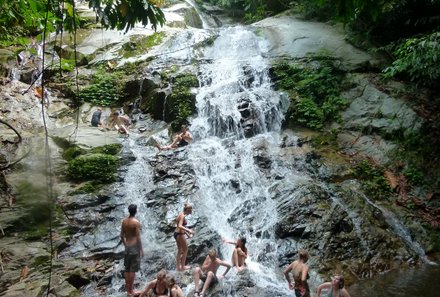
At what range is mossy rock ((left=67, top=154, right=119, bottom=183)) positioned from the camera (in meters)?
9.79

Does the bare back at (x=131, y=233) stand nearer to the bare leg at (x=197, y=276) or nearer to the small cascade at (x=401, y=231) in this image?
the bare leg at (x=197, y=276)

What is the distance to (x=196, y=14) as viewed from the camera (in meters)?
22.7

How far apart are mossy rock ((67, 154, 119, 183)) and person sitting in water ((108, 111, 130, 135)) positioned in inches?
87.6

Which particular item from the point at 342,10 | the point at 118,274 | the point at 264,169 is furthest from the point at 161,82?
the point at 342,10

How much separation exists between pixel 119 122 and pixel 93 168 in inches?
127

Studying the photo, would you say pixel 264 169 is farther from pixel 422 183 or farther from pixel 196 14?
pixel 196 14

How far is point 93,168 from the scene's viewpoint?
9.95 meters

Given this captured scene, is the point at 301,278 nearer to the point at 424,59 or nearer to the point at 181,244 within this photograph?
the point at 181,244

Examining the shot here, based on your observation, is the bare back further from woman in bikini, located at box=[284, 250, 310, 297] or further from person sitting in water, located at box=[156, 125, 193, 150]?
person sitting in water, located at box=[156, 125, 193, 150]

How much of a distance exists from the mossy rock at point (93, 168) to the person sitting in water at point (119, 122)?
222cm

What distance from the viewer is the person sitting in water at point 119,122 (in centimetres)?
1244

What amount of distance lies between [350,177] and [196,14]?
15.9 m

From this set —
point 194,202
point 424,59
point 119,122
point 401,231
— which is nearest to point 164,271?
point 194,202

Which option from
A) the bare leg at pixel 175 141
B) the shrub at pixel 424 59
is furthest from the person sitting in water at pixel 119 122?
the shrub at pixel 424 59
